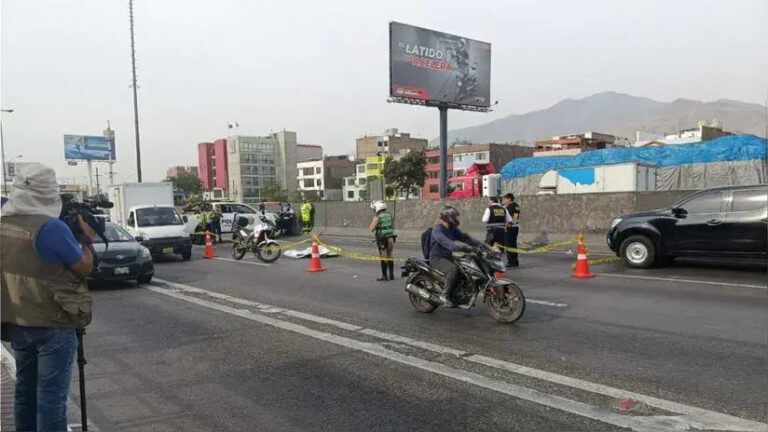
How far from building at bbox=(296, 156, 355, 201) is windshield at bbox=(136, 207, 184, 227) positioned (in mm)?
125633

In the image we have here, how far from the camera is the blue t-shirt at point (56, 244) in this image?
3.20 meters

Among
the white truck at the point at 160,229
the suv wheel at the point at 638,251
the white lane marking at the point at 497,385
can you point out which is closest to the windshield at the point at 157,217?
the white truck at the point at 160,229

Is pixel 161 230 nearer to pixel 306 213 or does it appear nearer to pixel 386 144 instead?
pixel 306 213

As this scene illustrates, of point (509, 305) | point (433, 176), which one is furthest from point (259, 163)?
point (509, 305)

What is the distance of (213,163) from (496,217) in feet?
525

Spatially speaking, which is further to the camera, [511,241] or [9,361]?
[511,241]

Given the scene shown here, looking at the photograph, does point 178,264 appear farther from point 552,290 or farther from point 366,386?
point 366,386

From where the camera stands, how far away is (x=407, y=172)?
7694 centimetres

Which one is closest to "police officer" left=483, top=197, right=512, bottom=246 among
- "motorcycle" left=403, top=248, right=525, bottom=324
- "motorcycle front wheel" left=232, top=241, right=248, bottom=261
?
"motorcycle" left=403, top=248, right=525, bottom=324

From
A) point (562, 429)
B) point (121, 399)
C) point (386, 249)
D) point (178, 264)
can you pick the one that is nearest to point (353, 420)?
point (562, 429)

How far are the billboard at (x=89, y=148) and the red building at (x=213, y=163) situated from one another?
94.8 metres

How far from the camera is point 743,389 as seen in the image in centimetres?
470

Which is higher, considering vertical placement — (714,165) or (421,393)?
(714,165)

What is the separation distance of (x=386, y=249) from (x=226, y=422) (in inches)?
299
